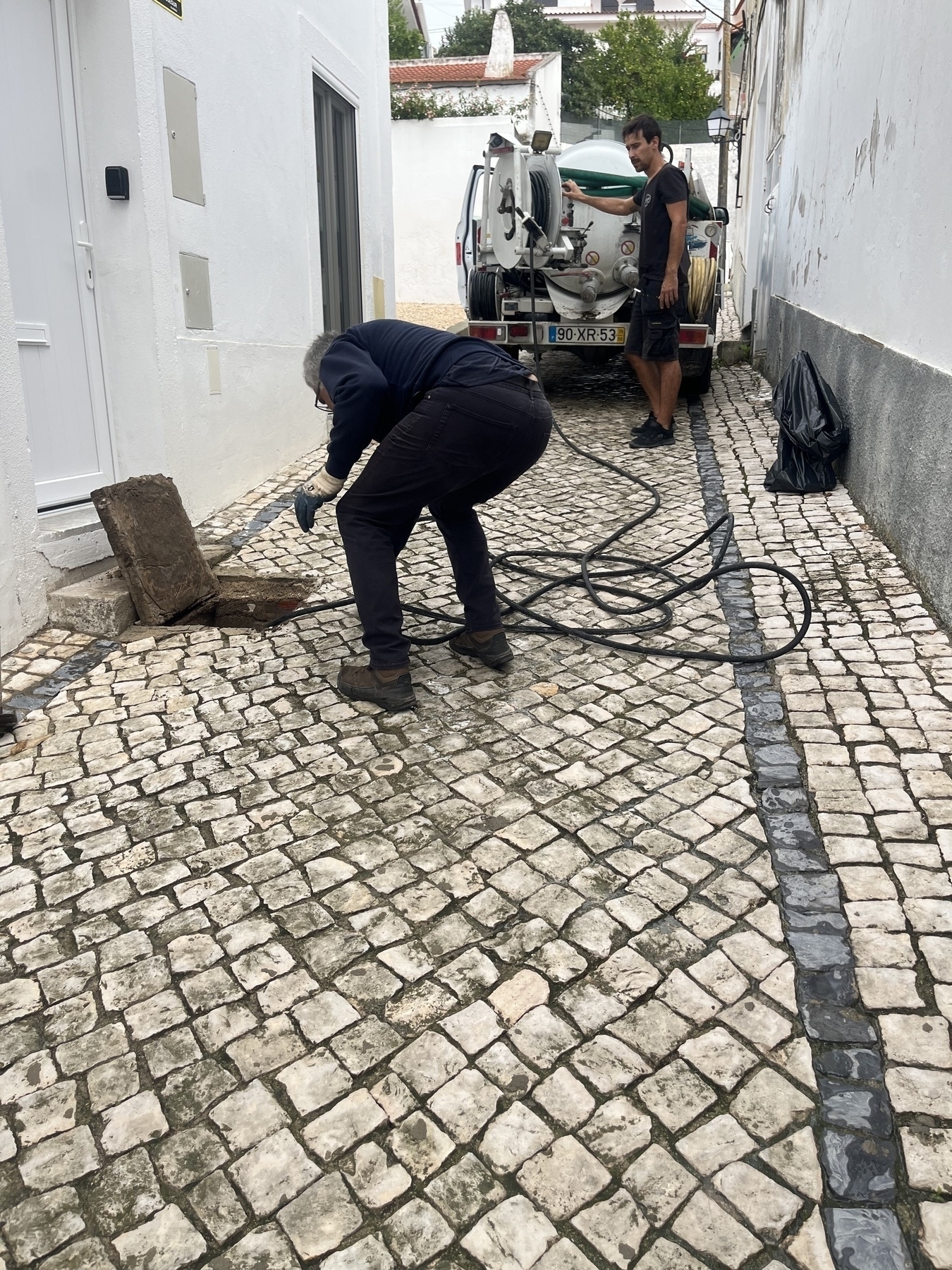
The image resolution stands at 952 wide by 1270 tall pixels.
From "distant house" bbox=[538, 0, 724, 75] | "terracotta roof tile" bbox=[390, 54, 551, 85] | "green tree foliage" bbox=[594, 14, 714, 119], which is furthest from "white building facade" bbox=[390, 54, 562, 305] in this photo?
"distant house" bbox=[538, 0, 724, 75]

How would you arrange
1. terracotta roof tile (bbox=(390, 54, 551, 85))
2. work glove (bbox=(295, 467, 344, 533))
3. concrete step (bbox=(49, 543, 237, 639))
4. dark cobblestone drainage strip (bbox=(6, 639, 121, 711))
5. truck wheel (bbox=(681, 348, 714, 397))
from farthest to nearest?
1. terracotta roof tile (bbox=(390, 54, 551, 85))
2. truck wheel (bbox=(681, 348, 714, 397))
3. concrete step (bbox=(49, 543, 237, 639))
4. dark cobblestone drainage strip (bbox=(6, 639, 121, 711))
5. work glove (bbox=(295, 467, 344, 533))

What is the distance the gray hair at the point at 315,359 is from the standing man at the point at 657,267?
389 cm

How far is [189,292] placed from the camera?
561 cm

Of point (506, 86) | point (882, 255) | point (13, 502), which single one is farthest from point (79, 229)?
point (506, 86)

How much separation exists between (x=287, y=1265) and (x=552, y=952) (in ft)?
3.04

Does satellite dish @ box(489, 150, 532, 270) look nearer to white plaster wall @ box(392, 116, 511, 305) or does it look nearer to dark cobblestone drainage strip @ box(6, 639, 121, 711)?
dark cobblestone drainage strip @ box(6, 639, 121, 711)

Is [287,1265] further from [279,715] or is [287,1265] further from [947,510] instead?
[947,510]

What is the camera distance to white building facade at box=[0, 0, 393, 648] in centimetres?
447

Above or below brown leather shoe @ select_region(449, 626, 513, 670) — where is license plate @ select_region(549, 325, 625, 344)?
above

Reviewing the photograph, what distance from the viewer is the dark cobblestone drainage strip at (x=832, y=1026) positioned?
173cm

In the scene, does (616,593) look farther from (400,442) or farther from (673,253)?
(673,253)

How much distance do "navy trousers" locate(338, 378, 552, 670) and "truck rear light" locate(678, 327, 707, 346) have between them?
491cm

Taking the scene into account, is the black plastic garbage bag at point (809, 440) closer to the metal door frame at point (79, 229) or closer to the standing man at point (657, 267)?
the standing man at point (657, 267)

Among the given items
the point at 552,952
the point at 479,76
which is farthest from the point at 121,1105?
the point at 479,76
